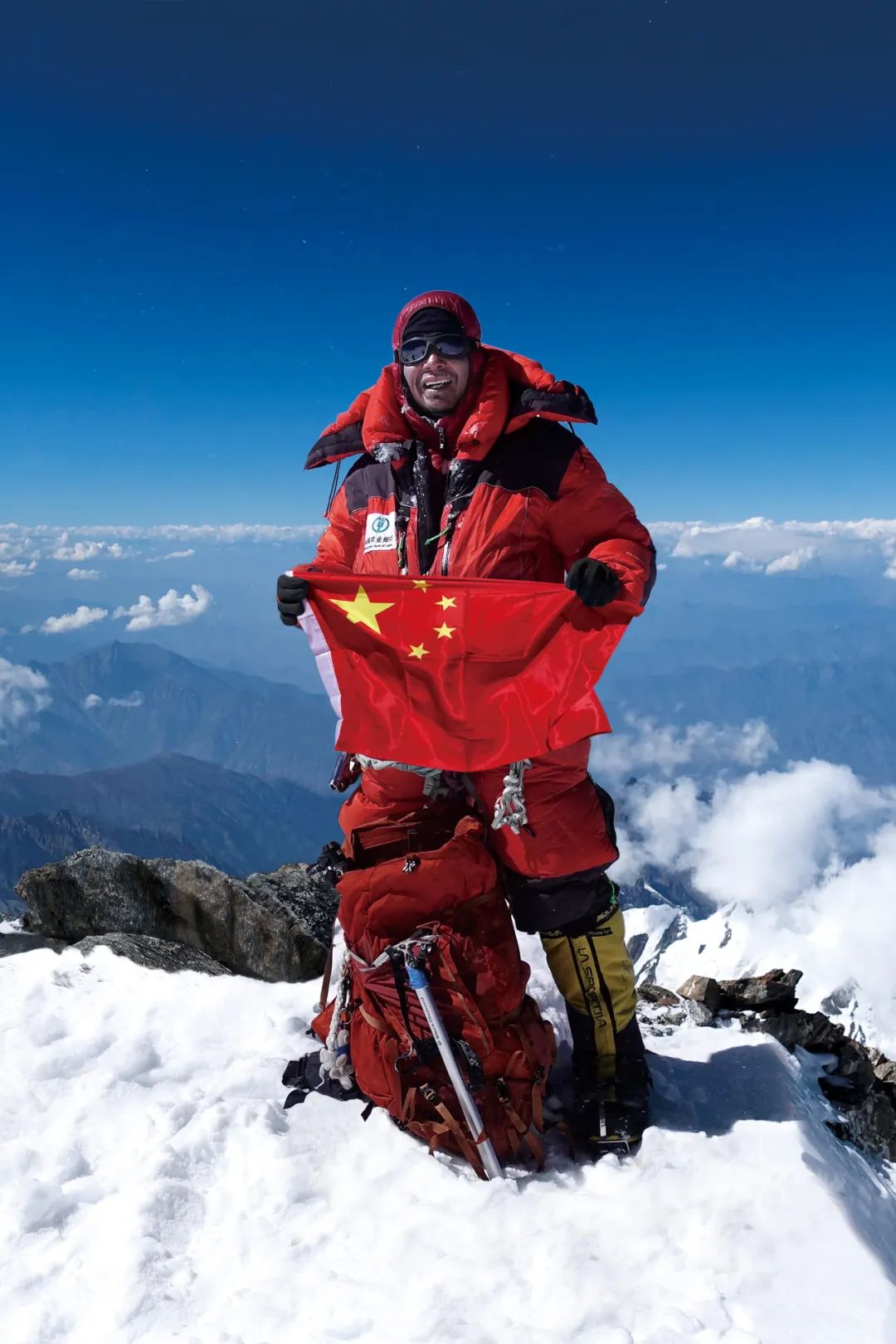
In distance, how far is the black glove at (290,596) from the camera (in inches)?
182

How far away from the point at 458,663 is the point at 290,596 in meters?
1.20

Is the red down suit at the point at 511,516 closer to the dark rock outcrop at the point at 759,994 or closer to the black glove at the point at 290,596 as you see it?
the black glove at the point at 290,596

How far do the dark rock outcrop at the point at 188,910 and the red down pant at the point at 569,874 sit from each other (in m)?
2.91

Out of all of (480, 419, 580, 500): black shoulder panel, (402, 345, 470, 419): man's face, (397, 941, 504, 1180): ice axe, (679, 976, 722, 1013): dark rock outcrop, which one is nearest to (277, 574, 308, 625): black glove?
(480, 419, 580, 500): black shoulder panel

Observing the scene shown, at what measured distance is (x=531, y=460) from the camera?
15.2ft

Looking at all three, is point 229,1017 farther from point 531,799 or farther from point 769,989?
point 769,989

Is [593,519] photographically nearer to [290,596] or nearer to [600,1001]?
Result: [290,596]

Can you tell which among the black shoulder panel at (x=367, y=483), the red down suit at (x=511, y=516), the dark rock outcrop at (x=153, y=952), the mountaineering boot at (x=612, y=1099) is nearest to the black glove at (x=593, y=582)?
the red down suit at (x=511, y=516)

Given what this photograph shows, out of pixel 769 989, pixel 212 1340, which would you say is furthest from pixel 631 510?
pixel 769 989

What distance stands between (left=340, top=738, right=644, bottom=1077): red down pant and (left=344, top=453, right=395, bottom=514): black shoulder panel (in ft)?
6.44

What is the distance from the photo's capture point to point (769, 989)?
7.36m

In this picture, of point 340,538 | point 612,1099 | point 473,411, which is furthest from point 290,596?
point 612,1099

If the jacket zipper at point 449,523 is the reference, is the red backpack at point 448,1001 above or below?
below

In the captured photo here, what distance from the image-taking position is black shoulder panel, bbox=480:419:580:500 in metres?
4.58
